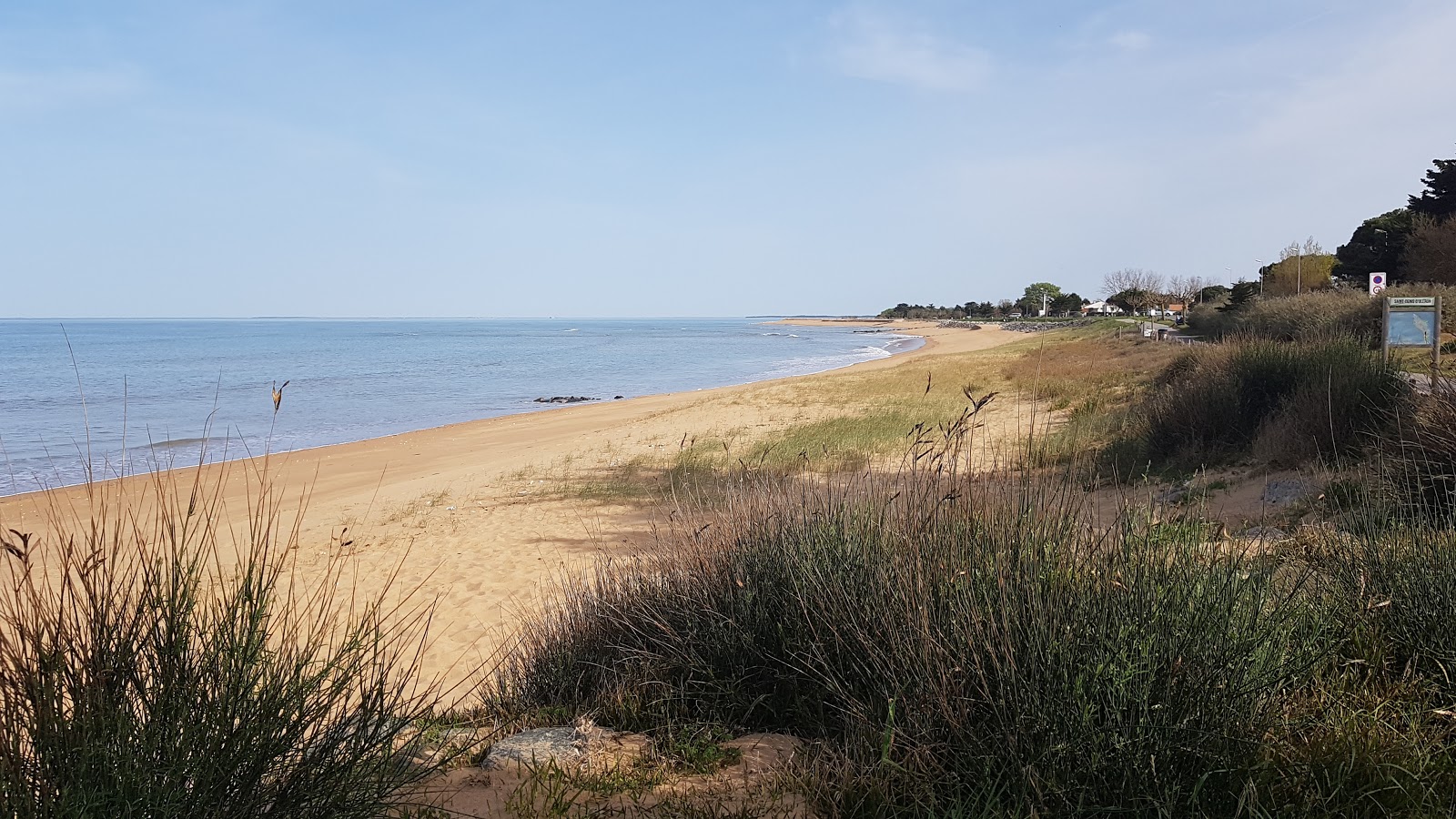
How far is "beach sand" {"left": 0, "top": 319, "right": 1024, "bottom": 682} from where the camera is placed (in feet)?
25.8

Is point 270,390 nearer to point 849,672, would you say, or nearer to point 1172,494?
point 1172,494

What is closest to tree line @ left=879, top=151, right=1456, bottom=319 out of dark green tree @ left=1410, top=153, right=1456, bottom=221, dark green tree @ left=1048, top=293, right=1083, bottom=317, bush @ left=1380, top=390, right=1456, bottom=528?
dark green tree @ left=1410, top=153, right=1456, bottom=221

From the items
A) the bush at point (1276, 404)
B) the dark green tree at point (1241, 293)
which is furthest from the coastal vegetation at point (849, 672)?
the dark green tree at point (1241, 293)

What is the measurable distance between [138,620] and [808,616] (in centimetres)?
241

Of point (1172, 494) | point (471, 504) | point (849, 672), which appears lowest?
point (471, 504)

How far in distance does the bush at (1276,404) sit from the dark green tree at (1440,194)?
32.2 meters

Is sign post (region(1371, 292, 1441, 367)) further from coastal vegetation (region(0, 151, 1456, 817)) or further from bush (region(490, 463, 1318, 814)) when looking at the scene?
bush (region(490, 463, 1318, 814))

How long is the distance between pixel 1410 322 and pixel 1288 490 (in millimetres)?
3357

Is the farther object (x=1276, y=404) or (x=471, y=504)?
(x=471, y=504)

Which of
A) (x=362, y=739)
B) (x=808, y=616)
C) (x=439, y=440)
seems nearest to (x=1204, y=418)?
(x=808, y=616)

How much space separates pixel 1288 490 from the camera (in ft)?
28.9

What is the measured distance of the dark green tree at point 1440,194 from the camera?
36.7 m

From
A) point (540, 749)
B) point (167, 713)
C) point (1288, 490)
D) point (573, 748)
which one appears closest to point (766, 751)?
point (573, 748)

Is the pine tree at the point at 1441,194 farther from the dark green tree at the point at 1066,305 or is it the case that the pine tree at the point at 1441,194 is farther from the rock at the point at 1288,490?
the dark green tree at the point at 1066,305
